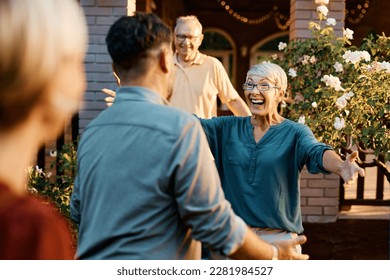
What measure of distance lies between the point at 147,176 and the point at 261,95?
148 centimetres

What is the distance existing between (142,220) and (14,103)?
611 millimetres

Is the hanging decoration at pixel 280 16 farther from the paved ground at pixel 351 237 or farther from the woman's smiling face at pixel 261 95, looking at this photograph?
the woman's smiling face at pixel 261 95

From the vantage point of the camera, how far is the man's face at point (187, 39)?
3.69 meters

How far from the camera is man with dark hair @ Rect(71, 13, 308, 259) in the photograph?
1.43m

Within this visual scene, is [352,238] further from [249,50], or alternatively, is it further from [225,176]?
[249,50]

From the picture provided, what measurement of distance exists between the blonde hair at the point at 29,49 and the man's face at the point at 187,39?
276 centimetres

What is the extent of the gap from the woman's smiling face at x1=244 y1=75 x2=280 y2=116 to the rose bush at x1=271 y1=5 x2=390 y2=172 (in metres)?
1.26

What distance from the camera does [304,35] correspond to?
5309 mm

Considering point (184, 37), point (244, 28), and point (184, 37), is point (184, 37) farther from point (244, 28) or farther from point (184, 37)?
point (244, 28)

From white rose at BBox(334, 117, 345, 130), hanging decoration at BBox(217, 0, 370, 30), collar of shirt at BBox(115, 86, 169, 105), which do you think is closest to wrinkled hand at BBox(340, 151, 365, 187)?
collar of shirt at BBox(115, 86, 169, 105)

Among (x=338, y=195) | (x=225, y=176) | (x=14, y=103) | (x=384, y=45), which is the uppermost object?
(x=384, y=45)

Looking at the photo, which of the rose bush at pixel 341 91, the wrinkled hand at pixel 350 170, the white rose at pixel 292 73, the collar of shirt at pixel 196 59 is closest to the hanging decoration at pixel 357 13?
the rose bush at pixel 341 91

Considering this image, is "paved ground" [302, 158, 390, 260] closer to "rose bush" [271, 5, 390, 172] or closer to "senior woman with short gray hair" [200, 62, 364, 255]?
"rose bush" [271, 5, 390, 172]
